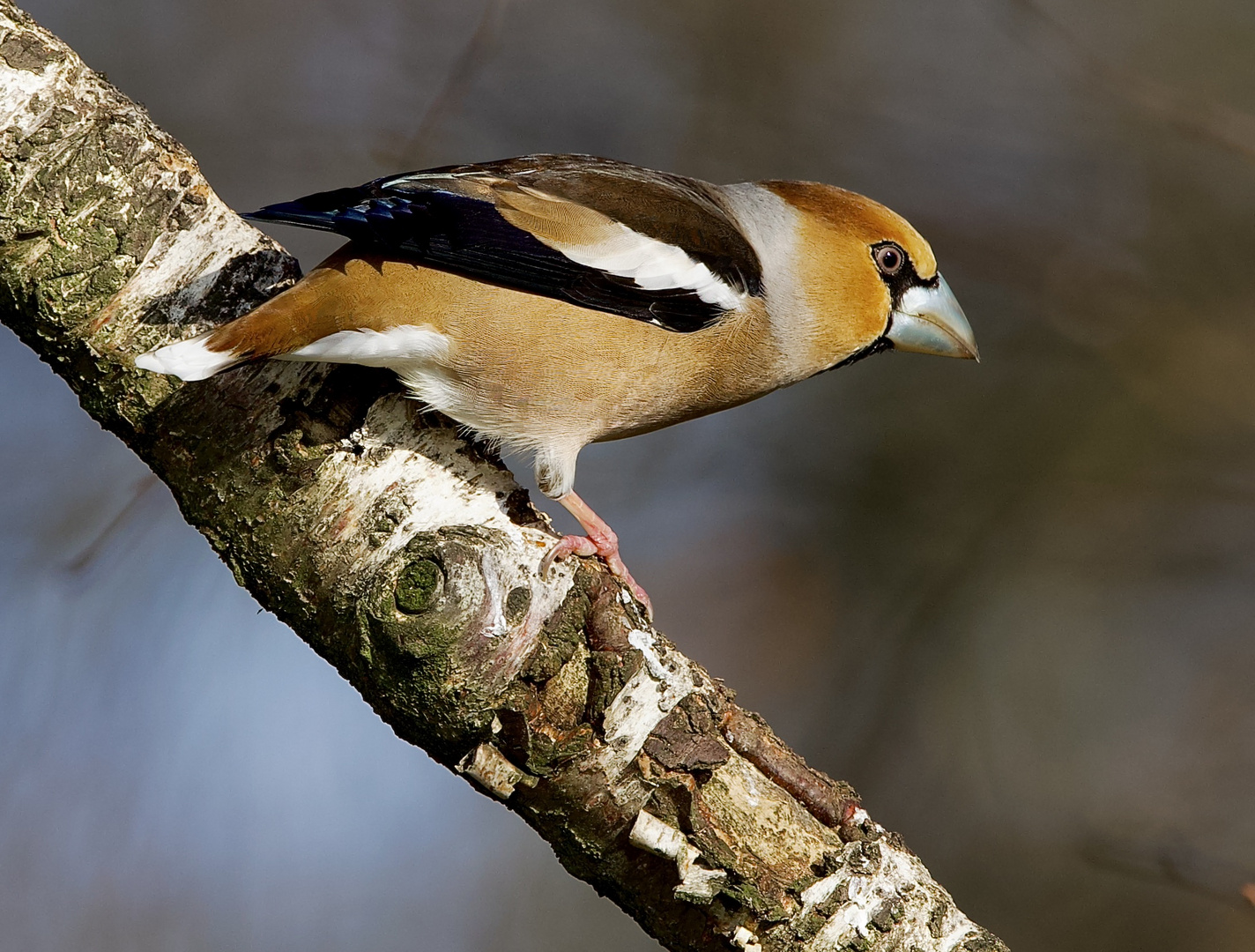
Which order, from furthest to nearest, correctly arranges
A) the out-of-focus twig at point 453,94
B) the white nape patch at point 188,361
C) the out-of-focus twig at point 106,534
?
the out-of-focus twig at point 453,94, the out-of-focus twig at point 106,534, the white nape patch at point 188,361

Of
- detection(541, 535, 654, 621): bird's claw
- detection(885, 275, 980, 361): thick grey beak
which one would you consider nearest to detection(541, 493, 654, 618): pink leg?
detection(541, 535, 654, 621): bird's claw

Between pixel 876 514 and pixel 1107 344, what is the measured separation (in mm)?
1299

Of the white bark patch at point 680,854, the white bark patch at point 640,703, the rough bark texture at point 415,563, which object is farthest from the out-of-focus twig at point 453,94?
the white bark patch at point 680,854

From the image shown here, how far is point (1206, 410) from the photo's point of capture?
486 centimetres

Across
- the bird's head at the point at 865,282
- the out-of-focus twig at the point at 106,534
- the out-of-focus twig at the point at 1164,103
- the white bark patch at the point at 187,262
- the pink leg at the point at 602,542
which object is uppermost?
the out-of-focus twig at the point at 1164,103

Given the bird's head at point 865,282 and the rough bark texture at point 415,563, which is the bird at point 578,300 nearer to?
the bird's head at point 865,282

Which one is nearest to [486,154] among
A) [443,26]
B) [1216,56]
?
[443,26]

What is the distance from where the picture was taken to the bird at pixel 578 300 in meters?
2.34

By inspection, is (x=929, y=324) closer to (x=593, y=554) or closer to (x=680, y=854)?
(x=593, y=554)

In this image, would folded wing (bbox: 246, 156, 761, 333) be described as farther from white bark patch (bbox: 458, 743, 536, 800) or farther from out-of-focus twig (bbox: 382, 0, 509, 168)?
out-of-focus twig (bbox: 382, 0, 509, 168)

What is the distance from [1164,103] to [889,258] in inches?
85.1

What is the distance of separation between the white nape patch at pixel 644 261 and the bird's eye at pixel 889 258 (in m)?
0.65

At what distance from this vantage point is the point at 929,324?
3307 mm

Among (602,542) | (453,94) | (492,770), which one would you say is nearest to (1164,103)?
(453,94)
